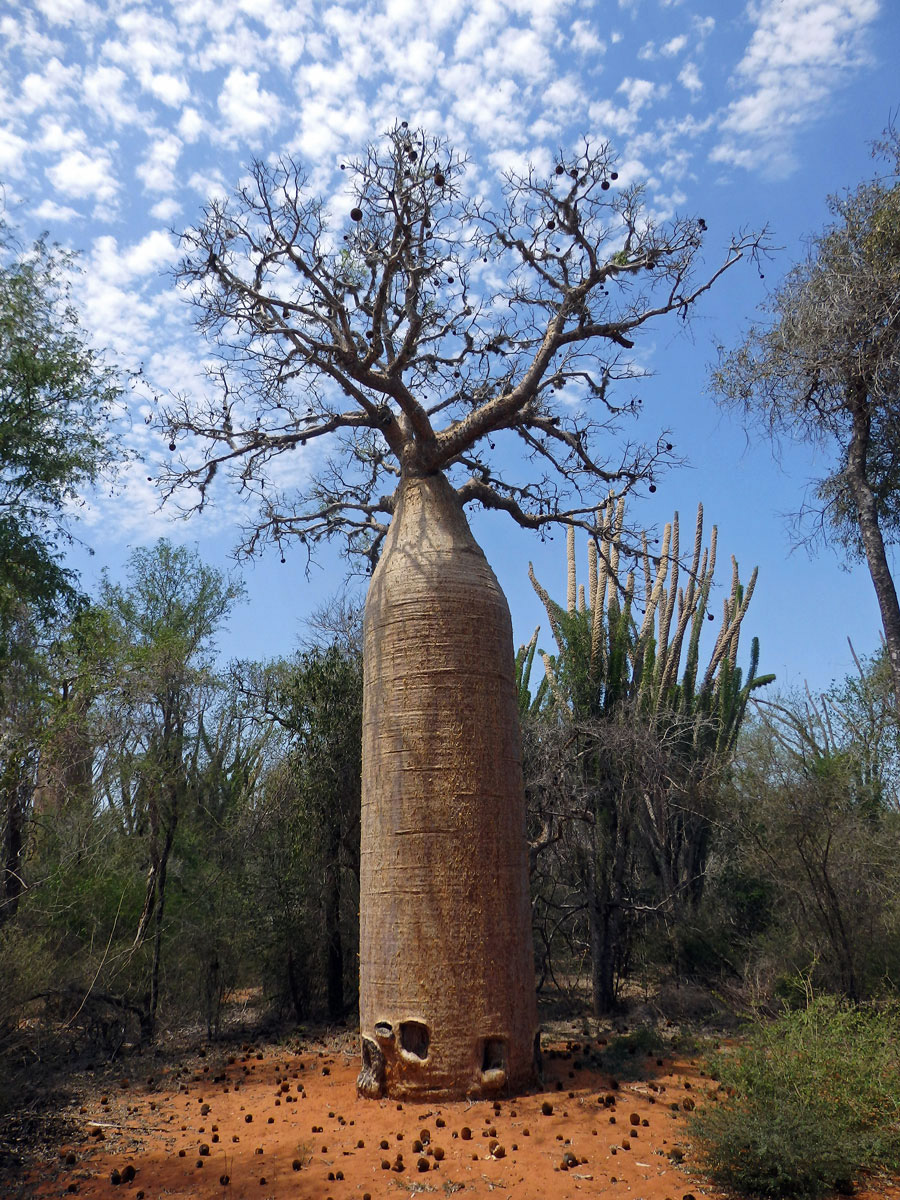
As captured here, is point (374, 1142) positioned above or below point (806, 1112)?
below

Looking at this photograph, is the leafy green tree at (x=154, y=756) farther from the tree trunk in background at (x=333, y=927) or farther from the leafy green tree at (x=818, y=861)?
the leafy green tree at (x=818, y=861)

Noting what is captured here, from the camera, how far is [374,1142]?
171 inches

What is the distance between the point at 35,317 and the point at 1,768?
162 inches

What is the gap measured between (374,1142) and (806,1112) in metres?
2.11

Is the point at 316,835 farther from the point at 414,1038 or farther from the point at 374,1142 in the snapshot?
the point at 374,1142

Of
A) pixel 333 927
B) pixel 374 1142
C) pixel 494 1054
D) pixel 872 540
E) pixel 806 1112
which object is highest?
pixel 872 540

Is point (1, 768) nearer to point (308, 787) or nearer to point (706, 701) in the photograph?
point (308, 787)

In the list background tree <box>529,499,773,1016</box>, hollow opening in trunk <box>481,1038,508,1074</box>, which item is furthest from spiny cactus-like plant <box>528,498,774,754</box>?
hollow opening in trunk <box>481,1038,508,1074</box>

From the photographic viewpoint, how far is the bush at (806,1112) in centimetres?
346

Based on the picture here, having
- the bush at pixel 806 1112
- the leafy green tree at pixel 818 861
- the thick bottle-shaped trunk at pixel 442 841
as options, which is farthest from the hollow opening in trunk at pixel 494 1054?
the leafy green tree at pixel 818 861

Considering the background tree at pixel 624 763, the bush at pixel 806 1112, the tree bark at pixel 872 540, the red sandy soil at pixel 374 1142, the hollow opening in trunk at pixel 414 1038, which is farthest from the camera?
the background tree at pixel 624 763

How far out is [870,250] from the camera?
21.9ft

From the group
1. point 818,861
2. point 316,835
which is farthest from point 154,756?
point 818,861

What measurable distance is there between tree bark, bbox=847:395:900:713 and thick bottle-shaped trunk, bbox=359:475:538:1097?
2.69m
